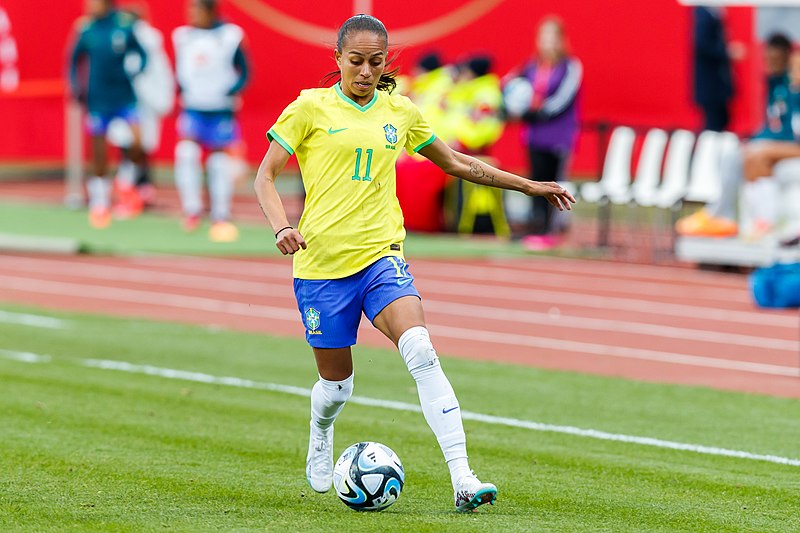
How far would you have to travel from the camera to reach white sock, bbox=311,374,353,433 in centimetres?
768

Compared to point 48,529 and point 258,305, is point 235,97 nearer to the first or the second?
point 258,305

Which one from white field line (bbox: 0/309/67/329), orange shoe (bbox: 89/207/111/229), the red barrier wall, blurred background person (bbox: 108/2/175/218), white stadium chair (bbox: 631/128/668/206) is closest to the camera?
white field line (bbox: 0/309/67/329)

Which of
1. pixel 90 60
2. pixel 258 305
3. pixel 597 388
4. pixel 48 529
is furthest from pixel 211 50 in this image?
pixel 48 529

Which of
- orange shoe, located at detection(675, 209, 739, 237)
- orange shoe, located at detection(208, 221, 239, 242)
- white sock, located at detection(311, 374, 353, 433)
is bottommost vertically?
white sock, located at detection(311, 374, 353, 433)

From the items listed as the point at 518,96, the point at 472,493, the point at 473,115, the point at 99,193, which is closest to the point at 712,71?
the point at 518,96

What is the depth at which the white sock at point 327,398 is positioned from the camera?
7680 mm

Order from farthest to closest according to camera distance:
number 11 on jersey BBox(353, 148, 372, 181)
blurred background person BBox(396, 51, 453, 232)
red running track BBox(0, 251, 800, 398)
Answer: blurred background person BBox(396, 51, 453, 232)
red running track BBox(0, 251, 800, 398)
number 11 on jersey BBox(353, 148, 372, 181)

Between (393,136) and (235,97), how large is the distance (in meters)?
14.6

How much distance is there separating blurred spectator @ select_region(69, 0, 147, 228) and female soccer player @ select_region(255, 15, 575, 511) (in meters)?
16.3

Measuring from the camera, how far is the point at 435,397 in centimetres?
726

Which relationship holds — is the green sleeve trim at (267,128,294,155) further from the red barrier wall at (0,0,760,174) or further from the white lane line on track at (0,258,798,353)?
the red barrier wall at (0,0,760,174)

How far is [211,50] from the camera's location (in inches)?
849

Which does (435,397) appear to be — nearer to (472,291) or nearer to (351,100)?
(351,100)

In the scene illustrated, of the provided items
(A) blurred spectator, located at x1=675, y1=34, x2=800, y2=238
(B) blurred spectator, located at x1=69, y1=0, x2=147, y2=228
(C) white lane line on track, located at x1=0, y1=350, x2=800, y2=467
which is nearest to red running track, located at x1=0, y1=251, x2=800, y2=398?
(A) blurred spectator, located at x1=675, y1=34, x2=800, y2=238
